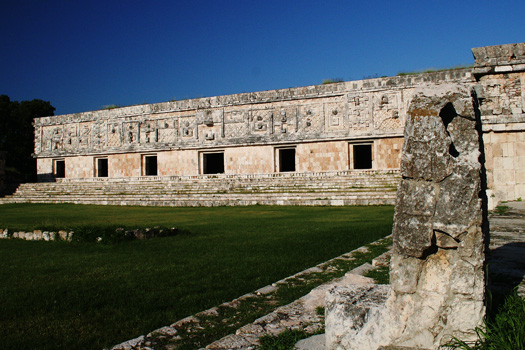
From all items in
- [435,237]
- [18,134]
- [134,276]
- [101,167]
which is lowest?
[134,276]

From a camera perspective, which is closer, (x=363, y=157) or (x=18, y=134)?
(x=363, y=157)

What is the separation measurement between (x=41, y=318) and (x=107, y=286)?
84 cm

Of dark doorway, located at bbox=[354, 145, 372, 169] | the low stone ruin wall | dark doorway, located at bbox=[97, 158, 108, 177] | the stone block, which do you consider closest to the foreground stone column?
the stone block

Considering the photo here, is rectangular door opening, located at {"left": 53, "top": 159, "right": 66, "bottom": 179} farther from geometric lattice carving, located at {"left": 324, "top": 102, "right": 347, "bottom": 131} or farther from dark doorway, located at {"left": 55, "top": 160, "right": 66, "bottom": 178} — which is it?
geometric lattice carving, located at {"left": 324, "top": 102, "right": 347, "bottom": 131}

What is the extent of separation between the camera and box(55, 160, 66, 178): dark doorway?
2662 centimetres

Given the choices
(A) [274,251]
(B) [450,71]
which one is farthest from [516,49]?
(A) [274,251]

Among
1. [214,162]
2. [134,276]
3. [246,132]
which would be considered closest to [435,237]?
[134,276]

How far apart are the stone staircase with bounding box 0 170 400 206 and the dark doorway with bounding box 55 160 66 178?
147 inches

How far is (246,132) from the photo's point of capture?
21.0 meters

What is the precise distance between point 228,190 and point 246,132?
13.9 ft

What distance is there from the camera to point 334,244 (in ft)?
19.2

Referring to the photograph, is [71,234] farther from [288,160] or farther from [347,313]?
[288,160]

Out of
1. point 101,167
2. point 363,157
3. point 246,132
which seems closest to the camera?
point 246,132

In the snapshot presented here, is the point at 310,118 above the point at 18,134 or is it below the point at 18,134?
below
